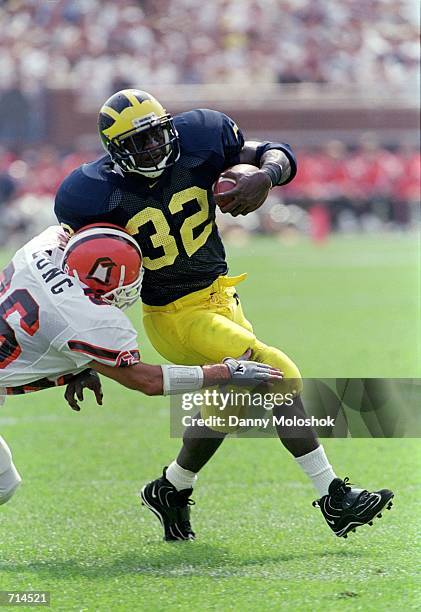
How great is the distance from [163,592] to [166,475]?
909mm

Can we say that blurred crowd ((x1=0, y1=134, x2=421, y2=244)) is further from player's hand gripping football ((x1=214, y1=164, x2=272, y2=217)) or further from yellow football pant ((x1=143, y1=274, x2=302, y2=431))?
player's hand gripping football ((x1=214, y1=164, x2=272, y2=217))

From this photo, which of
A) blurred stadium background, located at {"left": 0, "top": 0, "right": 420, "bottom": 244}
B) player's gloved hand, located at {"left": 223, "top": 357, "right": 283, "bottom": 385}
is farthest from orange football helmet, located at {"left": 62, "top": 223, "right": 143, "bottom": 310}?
blurred stadium background, located at {"left": 0, "top": 0, "right": 420, "bottom": 244}

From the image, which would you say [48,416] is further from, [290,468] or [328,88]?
[328,88]

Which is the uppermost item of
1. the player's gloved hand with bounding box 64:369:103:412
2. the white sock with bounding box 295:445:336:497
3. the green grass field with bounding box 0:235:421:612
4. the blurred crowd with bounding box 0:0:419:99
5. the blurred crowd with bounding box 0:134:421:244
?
the player's gloved hand with bounding box 64:369:103:412

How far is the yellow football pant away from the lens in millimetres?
3645

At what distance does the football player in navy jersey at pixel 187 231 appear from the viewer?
355 cm

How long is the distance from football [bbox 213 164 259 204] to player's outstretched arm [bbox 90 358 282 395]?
1.76 feet

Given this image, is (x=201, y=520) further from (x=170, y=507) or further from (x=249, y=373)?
(x=249, y=373)

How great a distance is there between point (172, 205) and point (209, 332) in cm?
43

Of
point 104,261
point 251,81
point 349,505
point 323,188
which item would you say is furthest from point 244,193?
point 251,81

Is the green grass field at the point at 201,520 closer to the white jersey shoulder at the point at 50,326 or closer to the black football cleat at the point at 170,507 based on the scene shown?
the black football cleat at the point at 170,507

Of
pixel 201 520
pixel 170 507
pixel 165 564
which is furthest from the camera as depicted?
pixel 201 520

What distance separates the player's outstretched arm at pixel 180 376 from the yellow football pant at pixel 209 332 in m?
0.17

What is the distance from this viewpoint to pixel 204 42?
21219 mm
